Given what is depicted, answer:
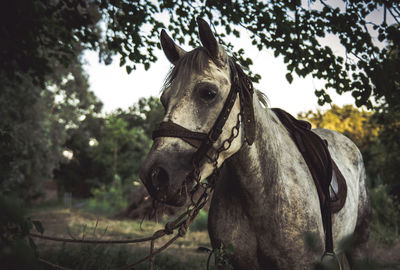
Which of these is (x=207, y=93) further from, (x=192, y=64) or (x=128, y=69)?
(x=128, y=69)

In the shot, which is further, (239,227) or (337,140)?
(337,140)

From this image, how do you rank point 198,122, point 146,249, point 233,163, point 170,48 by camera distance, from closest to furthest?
point 198,122
point 233,163
point 170,48
point 146,249

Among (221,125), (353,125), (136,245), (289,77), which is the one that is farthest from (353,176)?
(353,125)

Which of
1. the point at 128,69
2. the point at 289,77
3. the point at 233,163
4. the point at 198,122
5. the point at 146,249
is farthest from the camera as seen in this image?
the point at 146,249

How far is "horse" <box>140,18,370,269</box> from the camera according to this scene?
1652mm

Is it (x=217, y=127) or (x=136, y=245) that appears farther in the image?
(x=136, y=245)

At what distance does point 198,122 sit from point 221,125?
0.17 meters

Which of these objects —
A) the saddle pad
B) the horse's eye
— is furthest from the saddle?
the horse's eye

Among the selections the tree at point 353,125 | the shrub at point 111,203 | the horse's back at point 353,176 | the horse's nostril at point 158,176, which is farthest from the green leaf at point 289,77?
the shrub at point 111,203

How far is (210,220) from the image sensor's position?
2.34 meters

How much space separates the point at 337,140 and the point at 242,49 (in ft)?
6.28

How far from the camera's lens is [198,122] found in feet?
5.70

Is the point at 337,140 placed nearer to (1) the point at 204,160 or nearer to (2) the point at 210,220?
(2) the point at 210,220

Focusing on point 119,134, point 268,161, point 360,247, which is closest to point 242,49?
point 268,161
